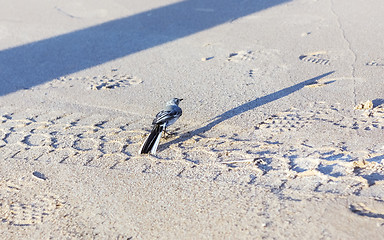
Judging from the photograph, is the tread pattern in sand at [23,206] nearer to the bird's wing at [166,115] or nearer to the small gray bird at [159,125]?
the small gray bird at [159,125]

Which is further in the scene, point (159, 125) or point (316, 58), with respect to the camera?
point (316, 58)

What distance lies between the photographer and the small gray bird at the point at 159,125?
4.68 meters

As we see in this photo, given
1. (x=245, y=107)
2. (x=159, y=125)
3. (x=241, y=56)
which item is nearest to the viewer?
(x=159, y=125)

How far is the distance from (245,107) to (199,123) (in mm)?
596

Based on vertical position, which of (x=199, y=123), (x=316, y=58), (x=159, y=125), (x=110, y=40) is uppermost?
(x=110, y=40)

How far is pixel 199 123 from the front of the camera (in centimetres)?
526

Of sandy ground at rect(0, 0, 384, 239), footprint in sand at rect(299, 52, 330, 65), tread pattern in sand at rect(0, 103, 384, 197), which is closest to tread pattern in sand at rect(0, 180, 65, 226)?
sandy ground at rect(0, 0, 384, 239)

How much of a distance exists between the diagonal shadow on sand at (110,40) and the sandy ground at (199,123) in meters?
0.03

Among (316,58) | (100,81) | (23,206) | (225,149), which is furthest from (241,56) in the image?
(23,206)

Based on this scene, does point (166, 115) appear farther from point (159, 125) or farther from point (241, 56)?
point (241, 56)

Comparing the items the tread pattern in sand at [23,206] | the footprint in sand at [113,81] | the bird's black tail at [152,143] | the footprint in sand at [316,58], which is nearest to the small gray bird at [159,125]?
the bird's black tail at [152,143]

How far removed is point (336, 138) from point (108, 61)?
3.69m

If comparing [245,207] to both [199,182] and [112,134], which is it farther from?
[112,134]

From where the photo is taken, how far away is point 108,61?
7137 millimetres
